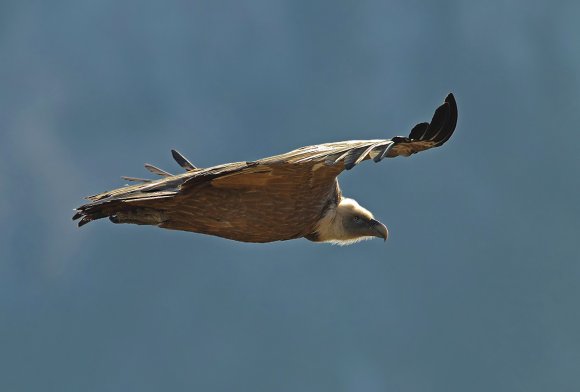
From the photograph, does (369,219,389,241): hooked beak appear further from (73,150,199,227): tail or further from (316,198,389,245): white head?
(73,150,199,227): tail

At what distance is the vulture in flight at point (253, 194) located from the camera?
12.9 m

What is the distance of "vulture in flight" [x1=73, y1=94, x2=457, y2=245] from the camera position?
12922 millimetres

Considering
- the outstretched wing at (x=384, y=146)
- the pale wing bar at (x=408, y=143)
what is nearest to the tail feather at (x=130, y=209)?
the outstretched wing at (x=384, y=146)

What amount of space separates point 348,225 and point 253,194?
2156mm

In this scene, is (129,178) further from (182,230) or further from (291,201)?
(291,201)

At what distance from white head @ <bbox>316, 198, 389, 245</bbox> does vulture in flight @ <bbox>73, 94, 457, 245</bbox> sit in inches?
13.6

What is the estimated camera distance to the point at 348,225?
50.5 ft

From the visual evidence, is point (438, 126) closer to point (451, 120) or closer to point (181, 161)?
point (451, 120)

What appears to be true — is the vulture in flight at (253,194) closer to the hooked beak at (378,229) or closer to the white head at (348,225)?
the white head at (348,225)

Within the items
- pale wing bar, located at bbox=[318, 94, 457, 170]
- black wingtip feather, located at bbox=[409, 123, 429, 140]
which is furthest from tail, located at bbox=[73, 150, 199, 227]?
black wingtip feather, located at bbox=[409, 123, 429, 140]

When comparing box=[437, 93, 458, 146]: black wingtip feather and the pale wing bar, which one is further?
box=[437, 93, 458, 146]: black wingtip feather

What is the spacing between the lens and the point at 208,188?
13.5 m

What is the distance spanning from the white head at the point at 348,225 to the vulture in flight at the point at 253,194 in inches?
13.6

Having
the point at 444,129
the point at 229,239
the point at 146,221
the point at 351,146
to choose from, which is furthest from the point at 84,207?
the point at 444,129
